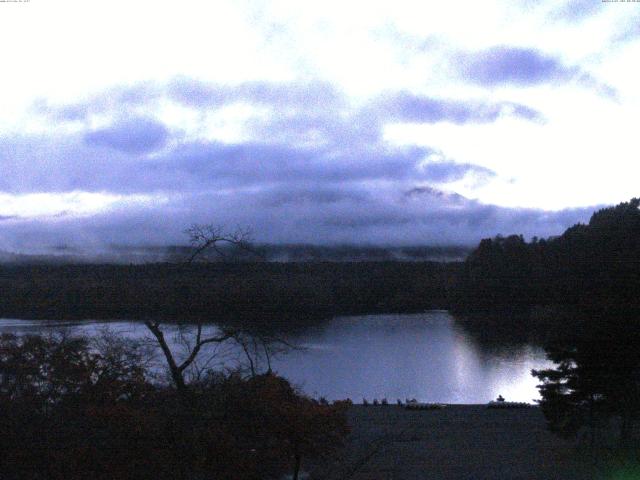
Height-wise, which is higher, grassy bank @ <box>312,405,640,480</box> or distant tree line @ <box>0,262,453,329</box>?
distant tree line @ <box>0,262,453,329</box>

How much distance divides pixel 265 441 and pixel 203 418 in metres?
0.40

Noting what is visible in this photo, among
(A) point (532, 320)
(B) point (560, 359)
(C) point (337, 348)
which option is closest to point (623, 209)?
(A) point (532, 320)

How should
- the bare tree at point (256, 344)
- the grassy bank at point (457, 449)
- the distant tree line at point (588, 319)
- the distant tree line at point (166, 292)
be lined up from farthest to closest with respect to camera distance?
the distant tree line at point (588, 319), the distant tree line at point (166, 292), the grassy bank at point (457, 449), the bare tree at point (256, 344)

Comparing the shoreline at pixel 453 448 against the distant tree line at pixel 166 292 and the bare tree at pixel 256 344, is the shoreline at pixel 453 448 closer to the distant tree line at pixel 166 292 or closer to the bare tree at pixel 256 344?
the bare tree at pixel 256 344

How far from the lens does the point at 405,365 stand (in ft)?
44.6

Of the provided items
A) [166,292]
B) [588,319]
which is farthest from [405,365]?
[166,292]

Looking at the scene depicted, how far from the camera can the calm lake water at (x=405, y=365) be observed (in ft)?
37.1

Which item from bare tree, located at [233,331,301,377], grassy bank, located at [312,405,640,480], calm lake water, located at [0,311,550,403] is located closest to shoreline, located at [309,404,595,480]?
grassy bank, located at [312,405,640,480]

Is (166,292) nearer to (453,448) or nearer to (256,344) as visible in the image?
(256,344)

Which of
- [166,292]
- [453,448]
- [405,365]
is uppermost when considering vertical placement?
[166,292]

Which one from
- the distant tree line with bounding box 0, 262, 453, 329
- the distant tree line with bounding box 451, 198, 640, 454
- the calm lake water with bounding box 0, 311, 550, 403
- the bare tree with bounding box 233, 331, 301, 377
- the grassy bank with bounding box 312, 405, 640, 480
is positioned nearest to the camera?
the bare tree with bounding box 233, 331, 301, 377

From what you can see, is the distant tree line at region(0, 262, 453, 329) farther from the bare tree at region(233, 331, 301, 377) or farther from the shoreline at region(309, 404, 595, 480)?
the shoreline at region(309, 404, 595, 480)

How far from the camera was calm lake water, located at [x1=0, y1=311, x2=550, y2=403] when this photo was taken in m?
11.3

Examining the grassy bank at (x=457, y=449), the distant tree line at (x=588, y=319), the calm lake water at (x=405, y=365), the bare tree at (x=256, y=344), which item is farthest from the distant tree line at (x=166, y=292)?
the distant tree line at (x=588, y=319)
